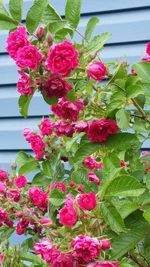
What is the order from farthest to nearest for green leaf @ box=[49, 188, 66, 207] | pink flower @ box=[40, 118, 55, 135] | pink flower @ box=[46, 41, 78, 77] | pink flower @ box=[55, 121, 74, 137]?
pink flower @ box=[40, 118, 55, 135] → pink flower @ box=[55, 121, 74, 137] → green leaf @ box=[49, 188, 66, 207] → pink flower @ box=[46, 41, 78, 77]

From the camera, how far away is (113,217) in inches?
60.2

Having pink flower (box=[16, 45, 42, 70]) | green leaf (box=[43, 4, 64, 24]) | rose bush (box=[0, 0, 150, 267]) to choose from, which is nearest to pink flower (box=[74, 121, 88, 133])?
rose bush (box=[0, 0, 150, 267])

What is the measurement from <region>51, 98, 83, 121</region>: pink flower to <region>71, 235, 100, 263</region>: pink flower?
42cm

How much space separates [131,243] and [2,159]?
7.37 feet

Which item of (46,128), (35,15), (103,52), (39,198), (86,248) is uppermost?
(103,52)

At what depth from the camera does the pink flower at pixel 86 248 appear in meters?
1.44

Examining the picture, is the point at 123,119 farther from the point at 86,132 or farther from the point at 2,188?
the point at 2,188

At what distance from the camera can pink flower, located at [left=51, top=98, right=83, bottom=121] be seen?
1.75 m

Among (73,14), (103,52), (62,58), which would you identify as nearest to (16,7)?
(73,14)

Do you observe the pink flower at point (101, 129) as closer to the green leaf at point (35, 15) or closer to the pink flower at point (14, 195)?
the green leaf at point (35, 15)

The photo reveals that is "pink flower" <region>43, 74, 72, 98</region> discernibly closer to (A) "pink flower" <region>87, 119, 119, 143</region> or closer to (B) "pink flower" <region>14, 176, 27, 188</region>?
(A) "pink flower" <region>87, 119, 119, 143</region>

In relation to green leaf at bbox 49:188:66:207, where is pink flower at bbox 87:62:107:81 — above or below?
above

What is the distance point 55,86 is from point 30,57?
10 centimetres

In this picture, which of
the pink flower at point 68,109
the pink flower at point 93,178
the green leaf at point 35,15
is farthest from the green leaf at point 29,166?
the green leaf at point 35,15
